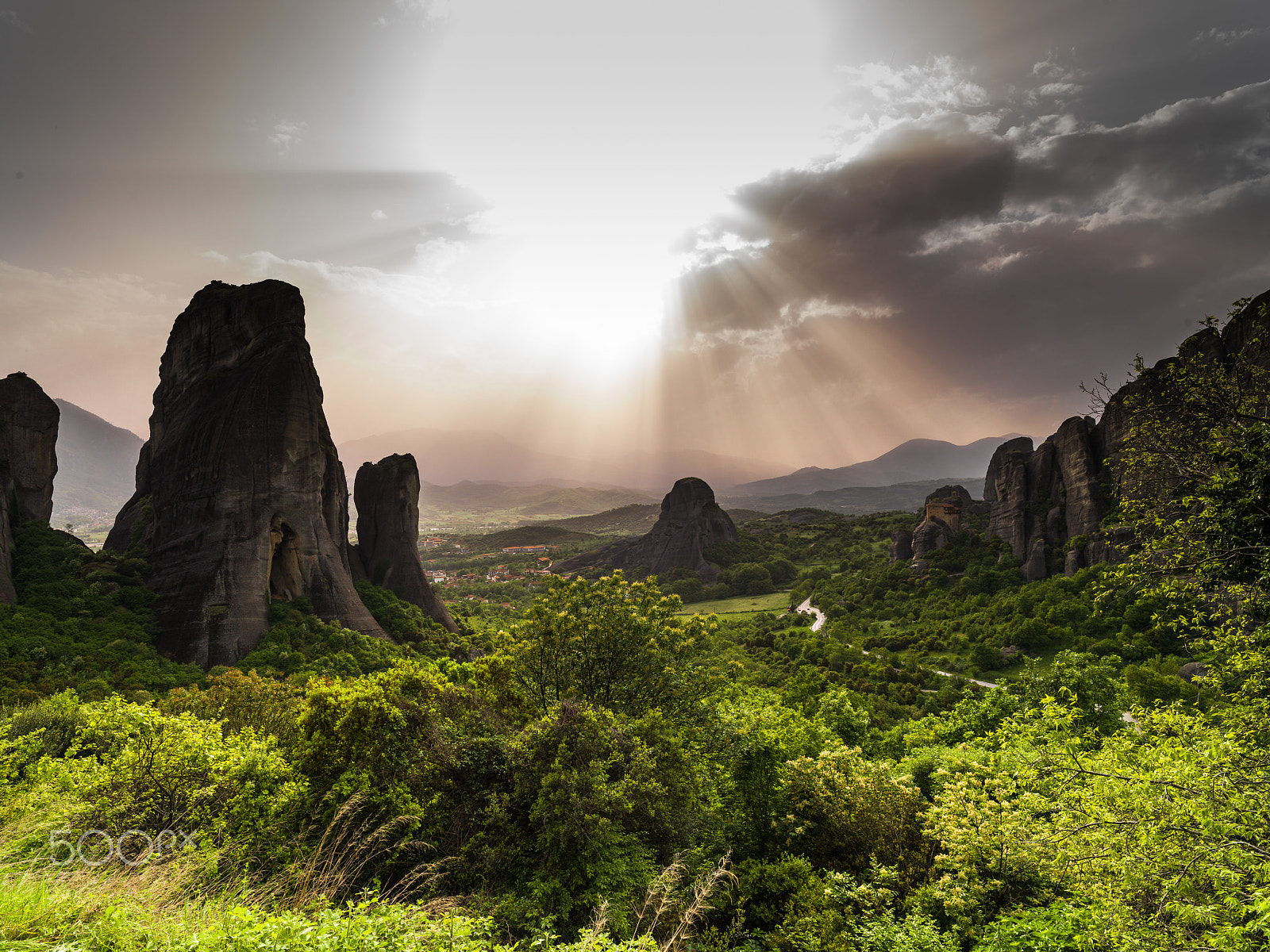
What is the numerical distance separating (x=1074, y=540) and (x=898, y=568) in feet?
91.7

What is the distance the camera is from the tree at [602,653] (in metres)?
16.6

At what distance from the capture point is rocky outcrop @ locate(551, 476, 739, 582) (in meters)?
118

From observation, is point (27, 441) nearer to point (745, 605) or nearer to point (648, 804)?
point (648, 804)

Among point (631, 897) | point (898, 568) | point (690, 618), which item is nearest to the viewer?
point (631, 897)

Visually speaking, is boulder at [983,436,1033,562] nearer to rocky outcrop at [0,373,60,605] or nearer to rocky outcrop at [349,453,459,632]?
rocky outcrop at [349,453,459,632]

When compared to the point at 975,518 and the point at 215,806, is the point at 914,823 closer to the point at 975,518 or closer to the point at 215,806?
the point at 215,806

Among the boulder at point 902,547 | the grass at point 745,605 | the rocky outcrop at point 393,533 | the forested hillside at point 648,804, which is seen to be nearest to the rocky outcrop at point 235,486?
the rocky outcrop at point 393,533

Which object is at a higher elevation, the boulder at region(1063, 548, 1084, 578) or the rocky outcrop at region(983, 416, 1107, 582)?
the rocky outcrop at region(983, 416, 1107, 582)

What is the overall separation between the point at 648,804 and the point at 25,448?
5456 centimetres

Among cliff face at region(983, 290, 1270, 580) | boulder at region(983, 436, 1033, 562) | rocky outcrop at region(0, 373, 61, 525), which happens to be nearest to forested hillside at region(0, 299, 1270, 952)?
rocky outcrop at region(0, 373, 61, 525)

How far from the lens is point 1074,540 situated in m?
50.3

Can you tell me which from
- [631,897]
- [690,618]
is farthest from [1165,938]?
[690,618]

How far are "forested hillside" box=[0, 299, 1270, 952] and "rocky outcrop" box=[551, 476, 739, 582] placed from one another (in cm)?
9624

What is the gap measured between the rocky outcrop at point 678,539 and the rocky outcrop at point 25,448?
90982 mm
